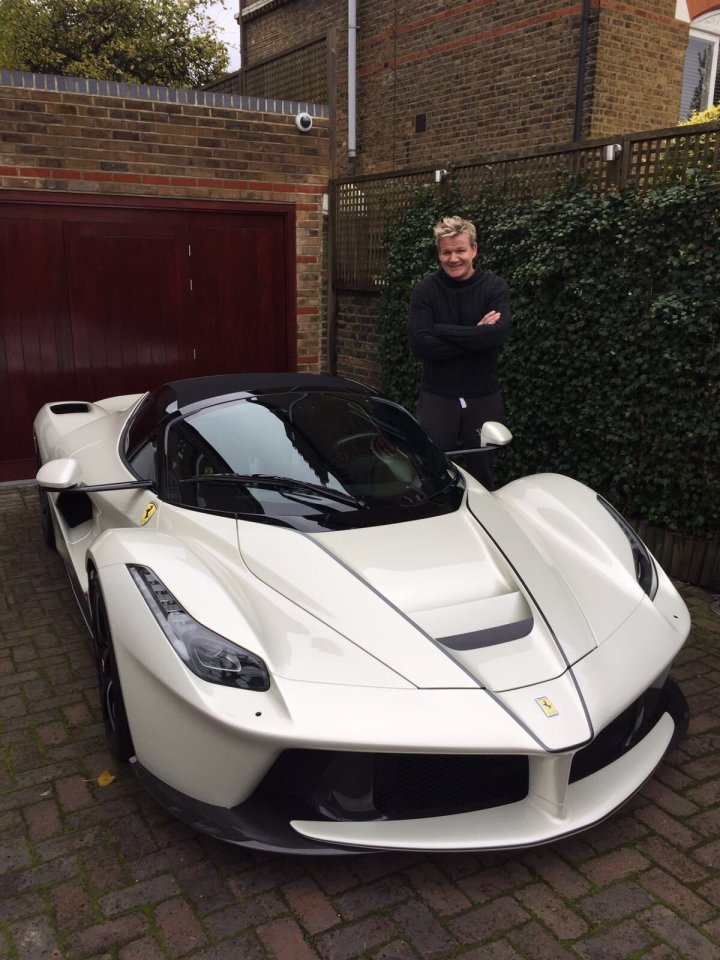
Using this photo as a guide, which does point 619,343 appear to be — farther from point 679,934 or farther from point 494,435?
point 679,934

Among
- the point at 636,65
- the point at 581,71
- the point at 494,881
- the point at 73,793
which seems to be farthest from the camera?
the point at 636,65

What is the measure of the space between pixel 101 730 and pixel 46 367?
15.2 ft

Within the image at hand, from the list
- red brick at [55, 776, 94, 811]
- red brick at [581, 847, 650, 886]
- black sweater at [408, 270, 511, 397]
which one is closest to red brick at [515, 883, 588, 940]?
red brick at [581, 847, 650, 886]

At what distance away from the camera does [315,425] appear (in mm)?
3441

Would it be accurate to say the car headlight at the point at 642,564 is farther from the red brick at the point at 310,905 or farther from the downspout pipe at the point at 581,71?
the downspout pipe at the point at 581,71

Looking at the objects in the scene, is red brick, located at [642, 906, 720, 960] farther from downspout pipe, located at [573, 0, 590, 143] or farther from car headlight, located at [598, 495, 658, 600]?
downspout pipe, located at [573, 0, 590, 143]

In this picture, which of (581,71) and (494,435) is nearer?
(494,435)

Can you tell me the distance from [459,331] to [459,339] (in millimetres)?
45

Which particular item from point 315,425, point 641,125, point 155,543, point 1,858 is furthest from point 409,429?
point 641,125

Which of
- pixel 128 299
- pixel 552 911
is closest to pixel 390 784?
pixel 552 911

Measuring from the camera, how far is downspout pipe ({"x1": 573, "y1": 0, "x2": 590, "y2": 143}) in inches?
376

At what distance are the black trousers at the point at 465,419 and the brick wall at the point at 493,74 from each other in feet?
17.5

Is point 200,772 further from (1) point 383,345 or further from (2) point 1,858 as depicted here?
(1) point 383,345

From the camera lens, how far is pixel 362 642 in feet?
7.91
